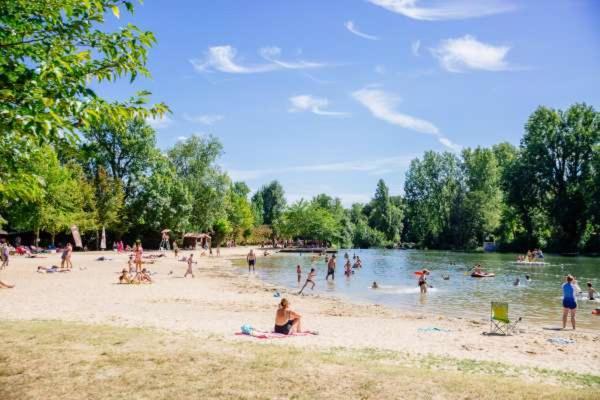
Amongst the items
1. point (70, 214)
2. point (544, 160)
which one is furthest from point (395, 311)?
point (544, 160)

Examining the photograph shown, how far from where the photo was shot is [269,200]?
5920 inches

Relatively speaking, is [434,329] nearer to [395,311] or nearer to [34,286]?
[395,311]

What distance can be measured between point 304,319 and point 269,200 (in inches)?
5289

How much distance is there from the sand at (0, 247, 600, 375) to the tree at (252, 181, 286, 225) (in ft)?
393

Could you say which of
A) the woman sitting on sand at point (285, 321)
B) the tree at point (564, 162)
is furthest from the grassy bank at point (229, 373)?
the tree at point (564, 162)

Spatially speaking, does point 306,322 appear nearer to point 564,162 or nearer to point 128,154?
point 128,154

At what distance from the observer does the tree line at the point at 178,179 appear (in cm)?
573

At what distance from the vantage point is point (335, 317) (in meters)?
17.3

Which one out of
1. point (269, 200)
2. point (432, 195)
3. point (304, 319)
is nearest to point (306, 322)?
point (304, 319)

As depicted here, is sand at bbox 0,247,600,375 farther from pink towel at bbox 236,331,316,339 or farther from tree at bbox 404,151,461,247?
tree at bbox 404,151,461,247

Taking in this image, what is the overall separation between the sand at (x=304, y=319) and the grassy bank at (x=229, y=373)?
1459 millimetres

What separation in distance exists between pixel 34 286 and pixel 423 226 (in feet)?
317

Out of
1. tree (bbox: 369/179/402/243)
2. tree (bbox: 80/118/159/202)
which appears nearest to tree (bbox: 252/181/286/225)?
tree (bbox: 369/179/402/243)

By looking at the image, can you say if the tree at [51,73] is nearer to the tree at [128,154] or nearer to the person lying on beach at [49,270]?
the person lying on beach at [49,270]
